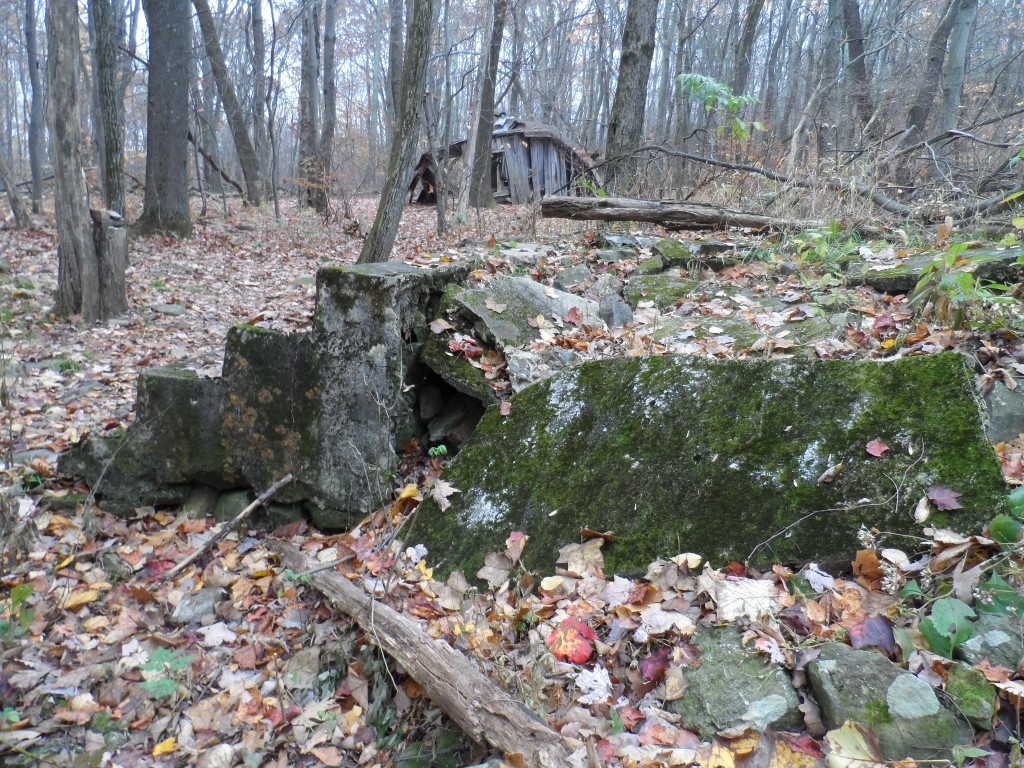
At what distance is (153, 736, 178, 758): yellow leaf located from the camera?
113 inches

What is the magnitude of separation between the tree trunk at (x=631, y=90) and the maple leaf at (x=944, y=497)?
6.46 metres

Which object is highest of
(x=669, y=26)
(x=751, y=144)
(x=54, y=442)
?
(x=669, y=26)

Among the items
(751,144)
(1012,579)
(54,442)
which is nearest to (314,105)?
(751,144)

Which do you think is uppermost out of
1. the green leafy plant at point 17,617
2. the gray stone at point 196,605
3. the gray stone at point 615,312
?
the gray stone at point 615,312

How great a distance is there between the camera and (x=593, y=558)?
307 centimetres

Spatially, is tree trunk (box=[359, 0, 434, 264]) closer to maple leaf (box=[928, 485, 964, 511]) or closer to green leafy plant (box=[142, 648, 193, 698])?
green leafy plant (box=[142, 648, 193, 698])

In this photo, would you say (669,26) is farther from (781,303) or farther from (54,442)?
(54,442)

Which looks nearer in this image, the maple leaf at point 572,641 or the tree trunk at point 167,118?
the maple leaf at point 572,641

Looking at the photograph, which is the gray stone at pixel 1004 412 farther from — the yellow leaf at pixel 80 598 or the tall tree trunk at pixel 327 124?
the tall tree trunk at pixel 327 124

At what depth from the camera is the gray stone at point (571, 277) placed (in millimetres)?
5812

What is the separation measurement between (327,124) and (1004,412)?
51.3ft

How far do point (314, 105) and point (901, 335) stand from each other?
50.2ft

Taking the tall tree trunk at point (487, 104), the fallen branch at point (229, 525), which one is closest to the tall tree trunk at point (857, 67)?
the tall tree trunk at point (487, 104)

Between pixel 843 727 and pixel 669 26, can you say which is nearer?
pixel 843 727
